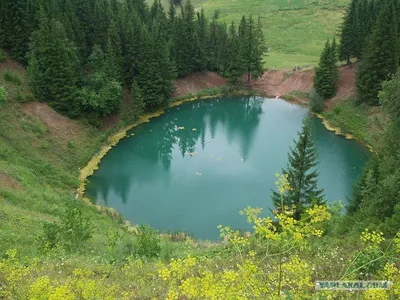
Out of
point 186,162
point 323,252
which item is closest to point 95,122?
point 186,162

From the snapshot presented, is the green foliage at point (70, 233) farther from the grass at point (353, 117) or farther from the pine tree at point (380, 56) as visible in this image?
the pine tree at point (380, 56)

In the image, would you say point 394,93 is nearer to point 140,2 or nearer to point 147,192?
point 147,192

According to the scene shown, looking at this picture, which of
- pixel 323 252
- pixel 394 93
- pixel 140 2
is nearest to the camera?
pixel 323 252

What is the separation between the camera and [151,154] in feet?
137

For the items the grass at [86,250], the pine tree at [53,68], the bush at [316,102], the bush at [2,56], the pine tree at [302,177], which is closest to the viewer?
the grass at [86,250]

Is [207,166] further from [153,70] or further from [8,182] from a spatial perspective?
[8,182]

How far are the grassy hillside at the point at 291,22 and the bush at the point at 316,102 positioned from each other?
43.1ft

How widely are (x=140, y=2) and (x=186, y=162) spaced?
111 feet

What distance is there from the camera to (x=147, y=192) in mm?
34312

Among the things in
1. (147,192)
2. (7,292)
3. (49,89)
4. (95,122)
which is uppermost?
(7,292)

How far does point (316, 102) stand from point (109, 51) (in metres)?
25.9

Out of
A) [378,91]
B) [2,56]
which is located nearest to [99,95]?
[2,56]

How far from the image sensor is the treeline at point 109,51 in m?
40.8

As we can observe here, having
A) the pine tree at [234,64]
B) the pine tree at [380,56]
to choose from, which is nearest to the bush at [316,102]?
the pine tree at [380,56]
